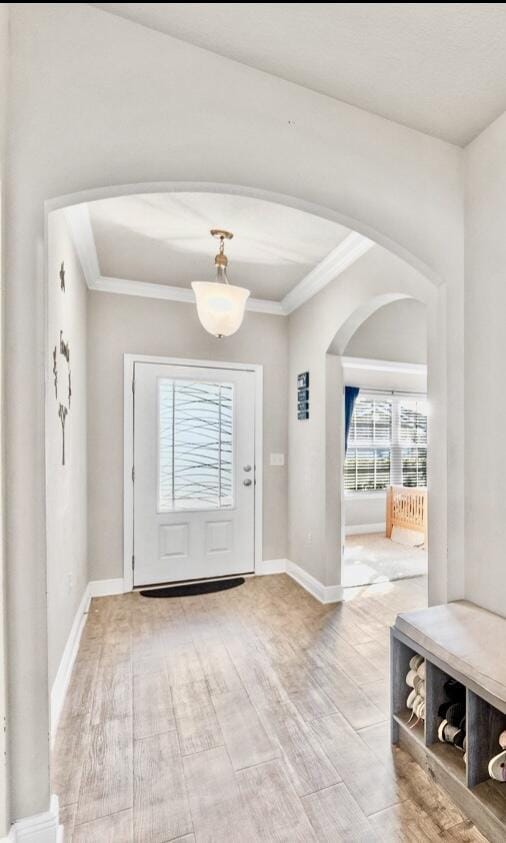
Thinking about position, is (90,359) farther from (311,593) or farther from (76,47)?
(311,593)

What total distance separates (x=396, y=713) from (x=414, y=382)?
4752 mm

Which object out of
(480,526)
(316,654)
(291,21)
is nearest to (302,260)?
(291,21)

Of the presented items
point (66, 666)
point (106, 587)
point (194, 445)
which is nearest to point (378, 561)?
point (194, 445)

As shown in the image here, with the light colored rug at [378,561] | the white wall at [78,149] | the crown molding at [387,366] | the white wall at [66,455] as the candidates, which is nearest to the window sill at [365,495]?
the light colored rug at [378,561]

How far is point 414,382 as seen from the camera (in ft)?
18.5

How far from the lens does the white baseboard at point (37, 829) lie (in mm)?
1117

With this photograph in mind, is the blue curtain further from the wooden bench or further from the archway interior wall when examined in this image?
the wooden bench

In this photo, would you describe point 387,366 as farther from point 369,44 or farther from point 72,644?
point 72,644

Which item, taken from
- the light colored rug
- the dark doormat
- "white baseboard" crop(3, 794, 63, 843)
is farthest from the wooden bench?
the dark doormat

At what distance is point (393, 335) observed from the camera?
14.2 feet

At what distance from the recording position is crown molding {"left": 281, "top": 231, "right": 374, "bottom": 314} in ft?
8.21

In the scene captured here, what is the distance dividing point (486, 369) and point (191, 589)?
9.19 feet

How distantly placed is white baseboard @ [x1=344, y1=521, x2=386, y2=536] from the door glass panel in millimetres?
2384

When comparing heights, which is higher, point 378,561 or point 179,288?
point 179,288
